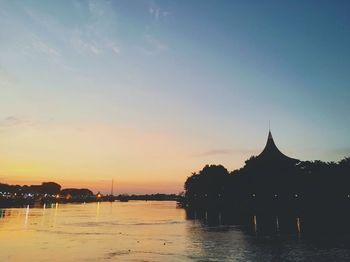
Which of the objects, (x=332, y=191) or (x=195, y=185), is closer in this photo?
(x=332, y=191)

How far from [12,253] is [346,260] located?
24094mm

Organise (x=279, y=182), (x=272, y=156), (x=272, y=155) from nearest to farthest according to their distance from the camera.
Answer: (x=279, y=182) < (x=272, y=156) < (x=272, y=155)

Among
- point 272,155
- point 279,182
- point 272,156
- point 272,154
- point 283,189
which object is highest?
point 272,154

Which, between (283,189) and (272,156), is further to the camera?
(272,156)

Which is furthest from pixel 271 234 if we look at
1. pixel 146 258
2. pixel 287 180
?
pixel 287 180

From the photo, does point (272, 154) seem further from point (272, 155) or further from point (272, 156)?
point (272, 156)

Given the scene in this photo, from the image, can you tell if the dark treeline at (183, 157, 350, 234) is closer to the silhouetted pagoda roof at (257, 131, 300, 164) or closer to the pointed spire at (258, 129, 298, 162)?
the silhouetted pagoda roof at (257, 131, 300, 164)

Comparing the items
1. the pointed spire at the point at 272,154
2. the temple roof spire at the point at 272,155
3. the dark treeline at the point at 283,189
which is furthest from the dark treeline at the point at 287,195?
the pointed spire at the point at 272,154

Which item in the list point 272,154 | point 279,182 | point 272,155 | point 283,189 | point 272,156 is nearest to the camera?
point 283,189

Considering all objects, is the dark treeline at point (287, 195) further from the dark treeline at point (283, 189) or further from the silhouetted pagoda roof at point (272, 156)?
the silhouetted pagoda roof at point (272, 156)

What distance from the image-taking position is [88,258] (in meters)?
26.9

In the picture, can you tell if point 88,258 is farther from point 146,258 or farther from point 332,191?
point 332,191

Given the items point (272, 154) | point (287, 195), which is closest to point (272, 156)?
point (272, 154)

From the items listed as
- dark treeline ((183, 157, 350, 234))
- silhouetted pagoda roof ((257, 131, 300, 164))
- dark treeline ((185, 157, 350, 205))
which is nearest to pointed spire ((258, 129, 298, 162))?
silhouetted pagoda roof ((257, 131, 300, 164))
